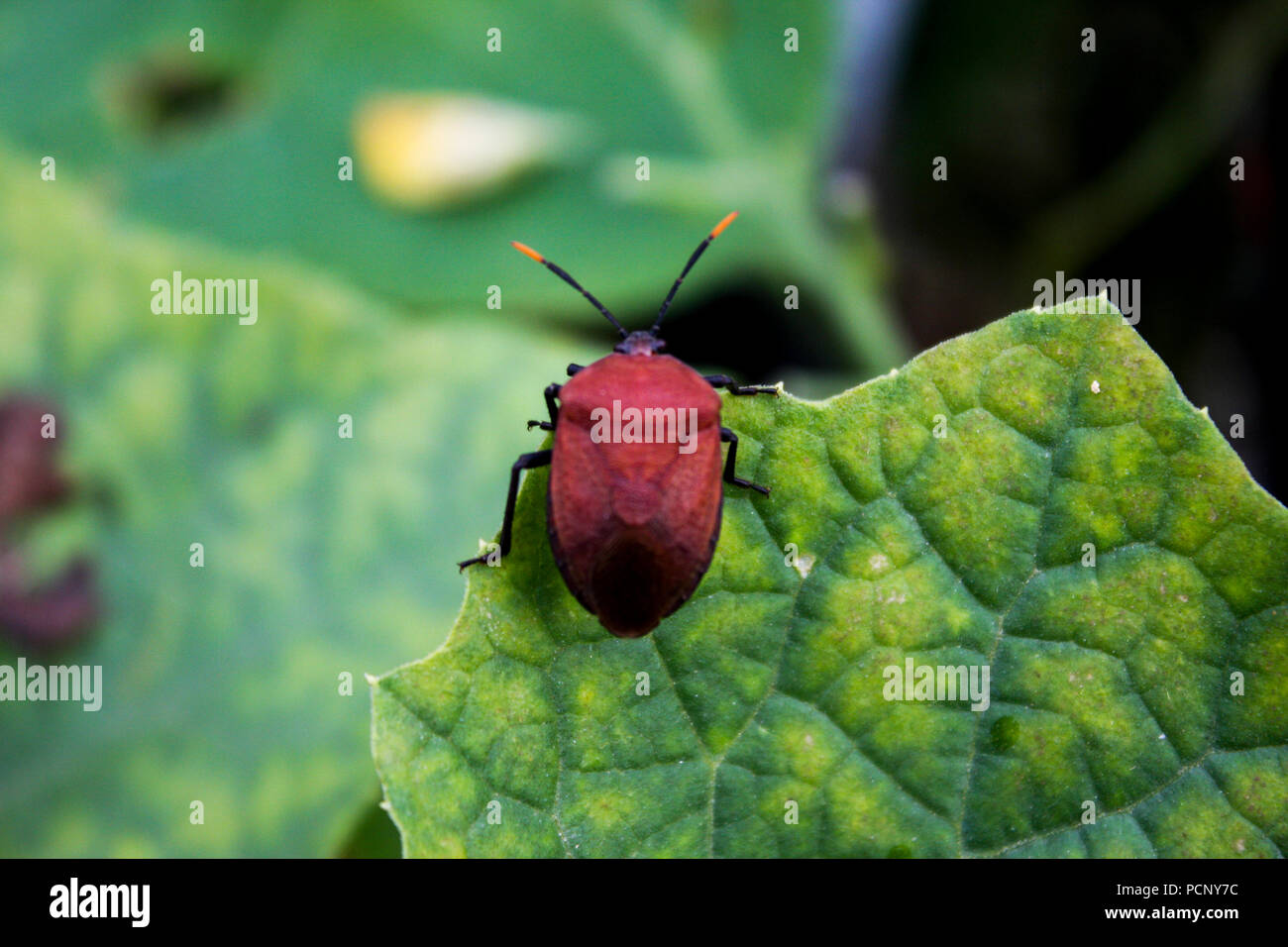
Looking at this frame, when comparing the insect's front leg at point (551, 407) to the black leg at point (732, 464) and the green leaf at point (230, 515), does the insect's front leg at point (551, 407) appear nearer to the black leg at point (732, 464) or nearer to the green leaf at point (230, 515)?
the black leg at point (732, 464)

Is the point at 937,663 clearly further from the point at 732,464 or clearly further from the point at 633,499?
the point at 633,499

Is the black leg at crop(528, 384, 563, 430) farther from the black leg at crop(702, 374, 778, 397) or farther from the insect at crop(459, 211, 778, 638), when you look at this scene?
the black leg at crop(702, 374, 778, 397)
